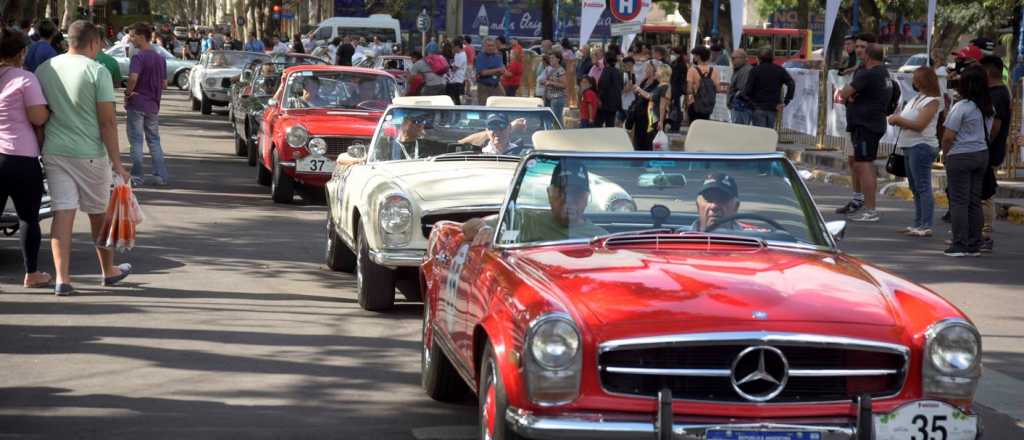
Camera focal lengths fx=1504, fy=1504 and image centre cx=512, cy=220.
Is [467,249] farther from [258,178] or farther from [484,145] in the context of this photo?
[258,178]

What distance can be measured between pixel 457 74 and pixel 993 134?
60.6 feet

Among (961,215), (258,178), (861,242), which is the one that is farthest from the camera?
(258,178)

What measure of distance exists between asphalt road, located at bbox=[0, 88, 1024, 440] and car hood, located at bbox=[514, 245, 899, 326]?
116 centimetres

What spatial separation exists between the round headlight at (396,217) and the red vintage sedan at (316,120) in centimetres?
650

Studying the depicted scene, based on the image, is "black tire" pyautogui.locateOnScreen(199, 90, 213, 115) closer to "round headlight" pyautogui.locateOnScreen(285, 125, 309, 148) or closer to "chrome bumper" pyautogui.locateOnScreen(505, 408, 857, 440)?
"round headlight" pyautogui.locateOnScreen(285, 125, 309, 148)

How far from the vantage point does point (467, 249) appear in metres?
6.91

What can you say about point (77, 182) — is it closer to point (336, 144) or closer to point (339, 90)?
point (336, 144)

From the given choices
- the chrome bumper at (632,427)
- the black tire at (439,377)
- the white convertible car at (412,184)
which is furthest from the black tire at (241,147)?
the chrome bumper at (632,427)

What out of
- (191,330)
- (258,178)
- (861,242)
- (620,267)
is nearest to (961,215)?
(861,242)

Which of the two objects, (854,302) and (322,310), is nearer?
(854,302)

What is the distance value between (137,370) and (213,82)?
2697 cm

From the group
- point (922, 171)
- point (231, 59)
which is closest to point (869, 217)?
point (922, 171)

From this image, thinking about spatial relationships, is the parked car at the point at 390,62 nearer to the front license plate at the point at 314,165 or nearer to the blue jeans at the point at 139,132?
the blue jeans at the point at 139,132

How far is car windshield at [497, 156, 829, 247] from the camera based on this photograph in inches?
260
